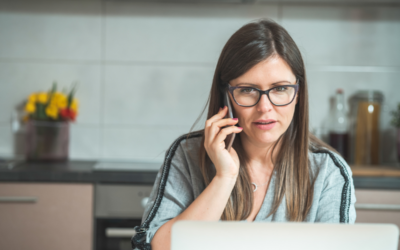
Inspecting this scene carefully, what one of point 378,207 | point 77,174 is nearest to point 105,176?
point 77,174

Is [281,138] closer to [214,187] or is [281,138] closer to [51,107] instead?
[214,187]

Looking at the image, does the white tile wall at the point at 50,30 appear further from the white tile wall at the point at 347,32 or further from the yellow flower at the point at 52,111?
the white tile wall at the point at 347,32

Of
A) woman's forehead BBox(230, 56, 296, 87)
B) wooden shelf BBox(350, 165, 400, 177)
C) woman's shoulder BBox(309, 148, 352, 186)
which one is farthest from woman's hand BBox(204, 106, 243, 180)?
wooden shelf BBox(350, 165, 400, 177)

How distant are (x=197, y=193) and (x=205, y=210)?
134 mm

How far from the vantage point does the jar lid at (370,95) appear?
7.29 feet

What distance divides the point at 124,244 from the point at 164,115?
30.4 inches

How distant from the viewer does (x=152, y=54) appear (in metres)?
2.33

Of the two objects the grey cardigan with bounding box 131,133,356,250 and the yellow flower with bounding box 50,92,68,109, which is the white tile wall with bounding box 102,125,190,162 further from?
the grey cardigan with bounding box 131,133,356,250

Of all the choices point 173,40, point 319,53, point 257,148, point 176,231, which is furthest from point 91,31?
point 176,231

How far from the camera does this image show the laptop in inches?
21.5

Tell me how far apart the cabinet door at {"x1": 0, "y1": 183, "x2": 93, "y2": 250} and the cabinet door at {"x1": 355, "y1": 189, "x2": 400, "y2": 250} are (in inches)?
49.0

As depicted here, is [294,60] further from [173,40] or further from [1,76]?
[1,76]

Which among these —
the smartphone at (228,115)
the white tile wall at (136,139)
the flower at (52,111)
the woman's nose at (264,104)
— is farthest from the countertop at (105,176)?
the woman's nose at (264,104)

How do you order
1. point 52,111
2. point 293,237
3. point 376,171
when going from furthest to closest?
point 52,111 < point 376,171 < point 293,237
